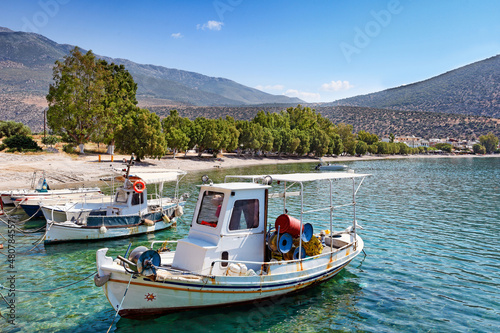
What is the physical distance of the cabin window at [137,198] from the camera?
846 inches

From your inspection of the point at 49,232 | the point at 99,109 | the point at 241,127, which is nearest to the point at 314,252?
the point at 49,232

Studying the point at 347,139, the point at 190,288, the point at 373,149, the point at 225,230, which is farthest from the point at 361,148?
the point at 190,288

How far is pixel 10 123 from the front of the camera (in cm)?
6956

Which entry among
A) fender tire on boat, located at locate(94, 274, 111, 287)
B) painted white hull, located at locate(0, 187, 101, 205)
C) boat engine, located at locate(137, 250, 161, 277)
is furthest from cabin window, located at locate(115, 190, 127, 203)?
boat engine, located at locate(137, 250, 161, 277)

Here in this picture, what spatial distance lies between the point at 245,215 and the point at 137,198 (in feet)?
39.9

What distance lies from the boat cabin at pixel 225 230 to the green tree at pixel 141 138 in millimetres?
53133

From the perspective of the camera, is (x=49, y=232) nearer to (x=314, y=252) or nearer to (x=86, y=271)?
(x=86, y=271)

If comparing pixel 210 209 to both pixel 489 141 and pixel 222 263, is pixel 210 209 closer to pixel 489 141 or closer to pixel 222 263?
pixel 222 263

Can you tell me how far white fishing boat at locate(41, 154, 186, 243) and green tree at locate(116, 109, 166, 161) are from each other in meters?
40.4

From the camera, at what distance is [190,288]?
10078mm

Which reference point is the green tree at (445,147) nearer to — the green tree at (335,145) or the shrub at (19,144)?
the green tree at (335,145)

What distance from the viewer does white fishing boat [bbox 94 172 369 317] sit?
9.75 m

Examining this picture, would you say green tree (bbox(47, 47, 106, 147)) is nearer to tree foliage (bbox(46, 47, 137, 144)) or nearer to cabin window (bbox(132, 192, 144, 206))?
tree foliage (bbox(46, 47, 137, 144))

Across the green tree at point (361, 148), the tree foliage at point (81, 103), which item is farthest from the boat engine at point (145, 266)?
the green tree at point (361, 148)
